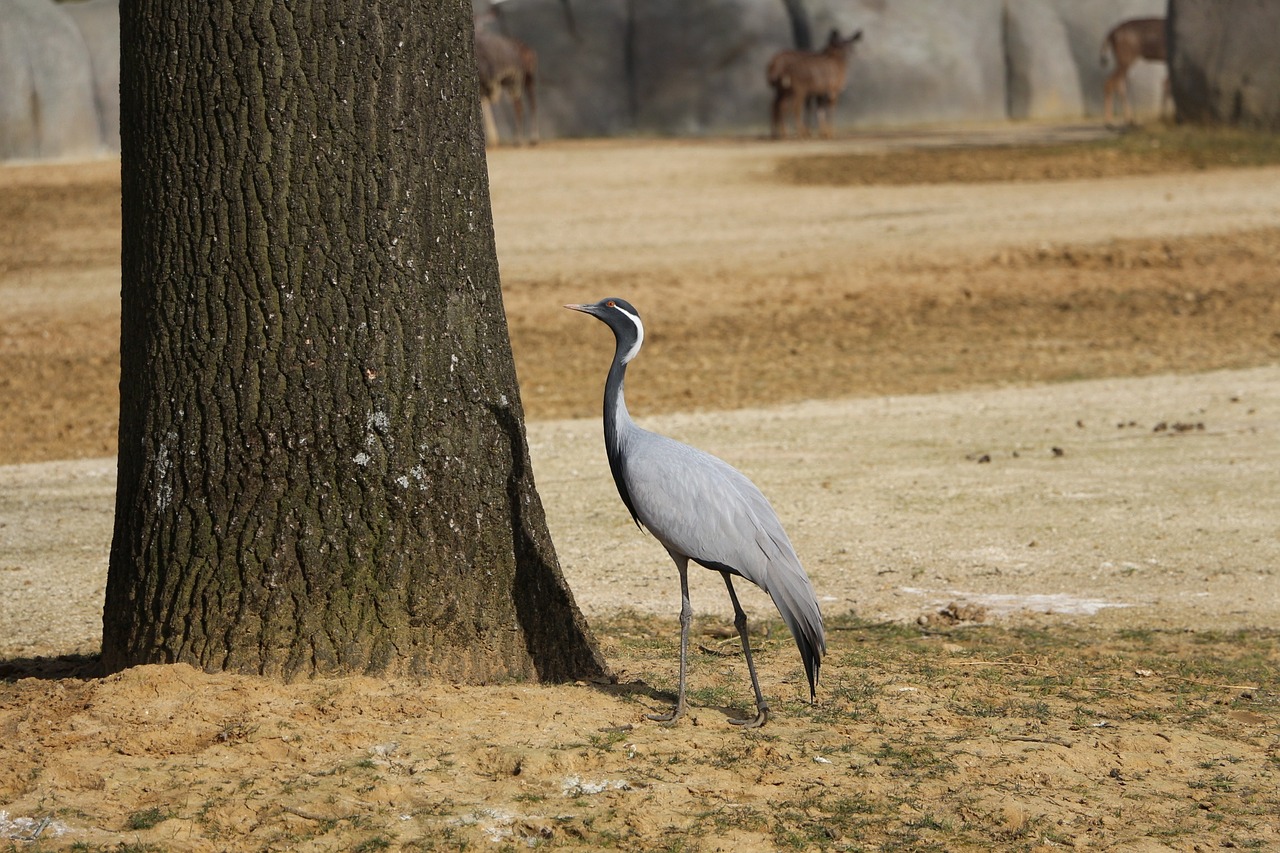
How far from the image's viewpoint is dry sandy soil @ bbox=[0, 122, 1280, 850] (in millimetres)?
4598

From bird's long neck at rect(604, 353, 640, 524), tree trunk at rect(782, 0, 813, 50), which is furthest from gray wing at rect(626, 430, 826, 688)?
tree trunk at rect(782, 0, 813, 50)

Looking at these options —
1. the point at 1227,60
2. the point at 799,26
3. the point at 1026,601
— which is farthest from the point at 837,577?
the point at 799,26

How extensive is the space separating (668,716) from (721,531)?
2.05ft

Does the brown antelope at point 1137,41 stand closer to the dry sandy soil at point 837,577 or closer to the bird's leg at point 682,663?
the dry sandy soil at point 837,577

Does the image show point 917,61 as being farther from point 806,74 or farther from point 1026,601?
point 1026,601

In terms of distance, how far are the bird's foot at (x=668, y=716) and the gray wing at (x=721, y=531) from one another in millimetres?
427

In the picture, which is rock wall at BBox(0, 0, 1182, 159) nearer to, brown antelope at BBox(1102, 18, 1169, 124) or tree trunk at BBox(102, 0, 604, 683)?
brown antelope at BBox(1102, 18, 1169, 124)

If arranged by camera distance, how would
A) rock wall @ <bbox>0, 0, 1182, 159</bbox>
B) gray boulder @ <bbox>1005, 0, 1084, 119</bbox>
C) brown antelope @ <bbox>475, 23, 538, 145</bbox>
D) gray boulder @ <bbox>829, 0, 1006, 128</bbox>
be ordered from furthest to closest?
1. gray boulder @ <bbox>1005, 0, 1084, 119</bbox>
2. gray boulder @ <bbox>829, 0, 1006, 128</bbox>
3. rock wall @ <bbox>0, 0, 1182, 159</bbox>
4. brown antelope @ <bbox>475, 23, 538, 145</bbox>

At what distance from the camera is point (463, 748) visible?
4.84 metres

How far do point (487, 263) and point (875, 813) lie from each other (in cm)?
216

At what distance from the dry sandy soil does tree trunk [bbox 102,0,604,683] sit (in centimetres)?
25

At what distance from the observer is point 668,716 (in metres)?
5.26

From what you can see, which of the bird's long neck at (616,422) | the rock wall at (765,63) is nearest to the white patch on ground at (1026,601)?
the bird's long neck at (616,422)

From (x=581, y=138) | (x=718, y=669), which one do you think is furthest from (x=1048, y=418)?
(x=581, y=138)
